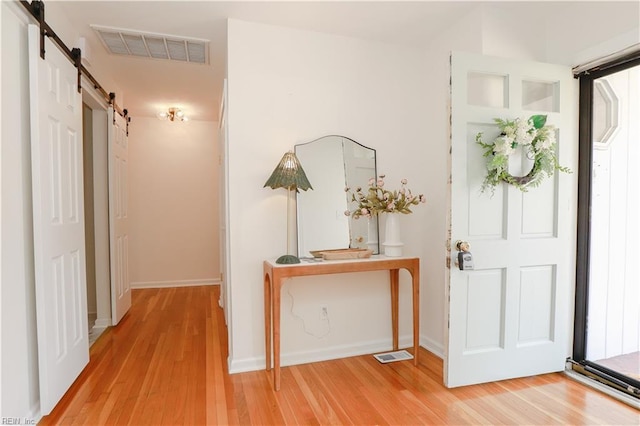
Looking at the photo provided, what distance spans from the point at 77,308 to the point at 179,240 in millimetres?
3128

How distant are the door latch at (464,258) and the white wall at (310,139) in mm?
698

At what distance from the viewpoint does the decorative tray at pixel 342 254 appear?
102 inches

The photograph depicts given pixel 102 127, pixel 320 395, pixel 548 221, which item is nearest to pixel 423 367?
pixel 320 395

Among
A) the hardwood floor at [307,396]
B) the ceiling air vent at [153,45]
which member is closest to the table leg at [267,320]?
the hardwood floor at [307,396]

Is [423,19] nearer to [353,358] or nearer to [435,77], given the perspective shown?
[435,77]

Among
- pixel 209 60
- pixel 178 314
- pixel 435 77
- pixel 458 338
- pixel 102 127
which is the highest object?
pixel 209 60

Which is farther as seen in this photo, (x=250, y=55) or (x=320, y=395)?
(x=250, y=55)

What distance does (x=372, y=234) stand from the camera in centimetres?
294

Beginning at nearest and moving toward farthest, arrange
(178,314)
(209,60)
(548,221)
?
(548,221), (209,60), (178,314)

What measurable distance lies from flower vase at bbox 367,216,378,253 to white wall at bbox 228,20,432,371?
0.82 feet

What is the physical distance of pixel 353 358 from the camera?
2840 millimetres

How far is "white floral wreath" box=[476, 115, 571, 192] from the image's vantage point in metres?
2.20

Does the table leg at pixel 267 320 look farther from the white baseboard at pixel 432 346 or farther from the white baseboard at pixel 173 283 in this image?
the white baseboard at pixel 173 283

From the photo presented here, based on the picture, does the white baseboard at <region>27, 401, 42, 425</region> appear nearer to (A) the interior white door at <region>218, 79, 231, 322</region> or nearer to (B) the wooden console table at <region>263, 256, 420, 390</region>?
(A) the interior white door at <region>218, 79, 231, 322</region>
